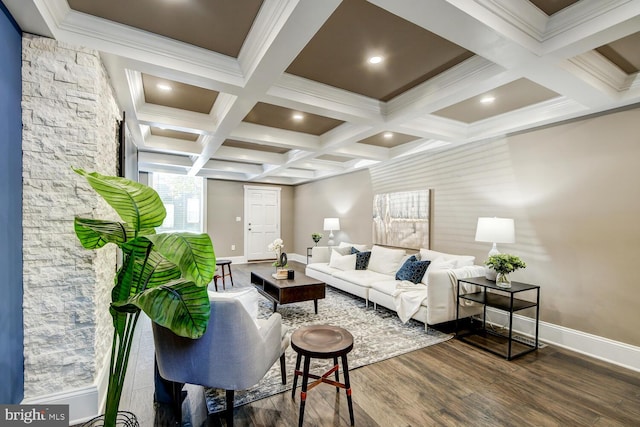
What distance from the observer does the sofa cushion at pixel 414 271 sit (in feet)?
12.7

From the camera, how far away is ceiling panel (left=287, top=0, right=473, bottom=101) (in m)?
1.90

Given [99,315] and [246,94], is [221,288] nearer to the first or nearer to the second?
[99,315]

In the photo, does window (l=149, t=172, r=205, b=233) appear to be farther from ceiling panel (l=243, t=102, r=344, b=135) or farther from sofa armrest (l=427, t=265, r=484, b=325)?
sofa armrest (l=427, t=265, r=484, b=325)

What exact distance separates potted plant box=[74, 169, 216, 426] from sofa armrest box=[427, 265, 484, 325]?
2560 mm

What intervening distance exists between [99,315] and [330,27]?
8.42 feet

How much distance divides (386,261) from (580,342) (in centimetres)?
235

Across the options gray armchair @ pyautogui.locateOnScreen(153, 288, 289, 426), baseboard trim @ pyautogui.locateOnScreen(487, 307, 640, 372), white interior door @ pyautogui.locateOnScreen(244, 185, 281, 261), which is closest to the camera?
gray armchair @ pyautogui.locateOnScreen(153, 288, 289, 426)

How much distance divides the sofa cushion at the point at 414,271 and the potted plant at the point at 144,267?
3.13 m

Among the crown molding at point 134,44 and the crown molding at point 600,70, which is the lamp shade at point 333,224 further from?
the crown molding at point 600,70

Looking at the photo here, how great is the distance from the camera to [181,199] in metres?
7.43

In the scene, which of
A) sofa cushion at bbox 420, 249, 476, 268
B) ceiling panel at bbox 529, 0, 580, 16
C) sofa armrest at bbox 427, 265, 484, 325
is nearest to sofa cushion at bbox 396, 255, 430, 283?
sofa cushion at bbox 420, 249, 476, 268

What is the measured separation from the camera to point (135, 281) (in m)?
1.36

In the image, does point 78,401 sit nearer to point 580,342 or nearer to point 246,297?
point 246,297

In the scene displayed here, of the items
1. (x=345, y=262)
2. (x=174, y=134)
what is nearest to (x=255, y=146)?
(x=174, y=134)
